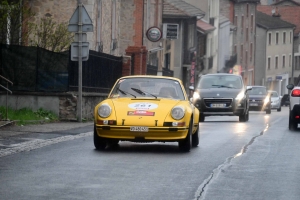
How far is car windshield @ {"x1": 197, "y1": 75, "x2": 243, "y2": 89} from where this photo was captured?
31.6 meters

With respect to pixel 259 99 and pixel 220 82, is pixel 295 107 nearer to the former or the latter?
pixel 220 82

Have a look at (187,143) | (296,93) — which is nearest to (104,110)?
(187,143)

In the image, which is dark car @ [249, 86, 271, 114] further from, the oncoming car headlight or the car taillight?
the car taillight

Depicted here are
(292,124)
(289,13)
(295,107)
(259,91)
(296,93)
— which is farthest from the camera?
(289,13)

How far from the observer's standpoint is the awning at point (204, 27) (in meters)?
71.8

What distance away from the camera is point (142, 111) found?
15062 millimetres

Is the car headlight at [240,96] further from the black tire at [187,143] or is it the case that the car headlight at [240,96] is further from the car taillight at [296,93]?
the black tire at [187,143]

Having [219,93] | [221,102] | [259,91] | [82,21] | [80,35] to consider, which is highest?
[82,21]

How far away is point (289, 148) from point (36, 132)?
5609 mm

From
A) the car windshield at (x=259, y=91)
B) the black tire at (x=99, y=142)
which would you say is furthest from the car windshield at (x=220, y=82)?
the car windshield at (x=259, y=91)

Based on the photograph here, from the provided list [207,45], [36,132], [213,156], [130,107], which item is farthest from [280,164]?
[207,45]

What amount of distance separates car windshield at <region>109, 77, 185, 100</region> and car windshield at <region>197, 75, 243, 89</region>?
49.6 feet

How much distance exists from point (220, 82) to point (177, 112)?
55.2 ft

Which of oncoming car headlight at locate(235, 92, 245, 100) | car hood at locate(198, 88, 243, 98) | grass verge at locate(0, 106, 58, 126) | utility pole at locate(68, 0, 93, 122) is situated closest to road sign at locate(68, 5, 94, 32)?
utility pole at locate(68, 0, 93, 122)
